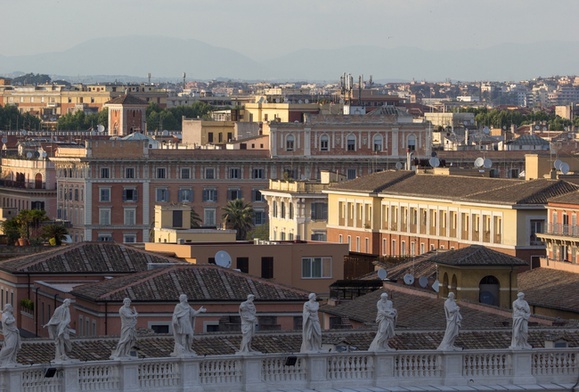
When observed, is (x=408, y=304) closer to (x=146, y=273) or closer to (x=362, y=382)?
(x=146, y=273)

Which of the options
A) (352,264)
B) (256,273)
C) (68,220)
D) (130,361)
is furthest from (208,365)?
(68,220)

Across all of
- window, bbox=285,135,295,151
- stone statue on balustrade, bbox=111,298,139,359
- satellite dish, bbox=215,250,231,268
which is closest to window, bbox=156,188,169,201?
window, bbox=285,135,295,151

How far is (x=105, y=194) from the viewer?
15050 centimetres

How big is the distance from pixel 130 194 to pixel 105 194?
1.53 metres

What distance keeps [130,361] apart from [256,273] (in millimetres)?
37677

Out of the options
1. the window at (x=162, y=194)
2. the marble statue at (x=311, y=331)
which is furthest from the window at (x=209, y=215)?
the marble statue at (x=311, y=331)

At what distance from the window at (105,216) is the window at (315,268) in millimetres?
74285

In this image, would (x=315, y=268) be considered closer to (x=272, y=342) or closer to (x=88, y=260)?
(x=88, y=260)

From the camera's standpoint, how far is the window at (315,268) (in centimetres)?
7444

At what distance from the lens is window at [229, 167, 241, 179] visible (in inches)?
6083

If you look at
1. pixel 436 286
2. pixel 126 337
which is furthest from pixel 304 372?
pixel 436 286

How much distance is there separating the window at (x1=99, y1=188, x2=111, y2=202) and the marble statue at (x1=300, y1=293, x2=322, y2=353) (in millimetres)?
112228

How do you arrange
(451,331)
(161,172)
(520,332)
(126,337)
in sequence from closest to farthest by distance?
1. (126,337)
2. (451,331)
3. (520,332)
4. (161,172)

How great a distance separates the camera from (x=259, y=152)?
157 meters
